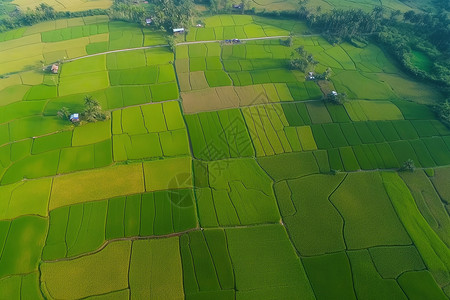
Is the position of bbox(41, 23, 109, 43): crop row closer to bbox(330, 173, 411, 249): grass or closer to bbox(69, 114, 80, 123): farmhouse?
bbox(69, 114, 80, 123): farmhouse

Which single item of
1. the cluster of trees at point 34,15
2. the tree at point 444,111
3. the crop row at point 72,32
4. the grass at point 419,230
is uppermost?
the cluster of trees at point 34,15

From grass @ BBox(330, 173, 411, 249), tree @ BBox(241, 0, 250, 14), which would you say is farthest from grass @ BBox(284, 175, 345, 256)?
tree @ BBox(241, 0, 250, 14)

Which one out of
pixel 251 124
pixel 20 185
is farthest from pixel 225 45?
pixel 20 185

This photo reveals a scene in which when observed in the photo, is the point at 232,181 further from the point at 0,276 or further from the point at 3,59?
the point at 3,59

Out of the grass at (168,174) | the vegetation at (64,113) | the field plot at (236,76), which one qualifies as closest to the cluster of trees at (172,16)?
the field plot at (236,76)

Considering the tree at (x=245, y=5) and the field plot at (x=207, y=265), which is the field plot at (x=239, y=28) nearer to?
the tree at (x=245, y=5)

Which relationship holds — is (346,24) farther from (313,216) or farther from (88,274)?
(88,274)
